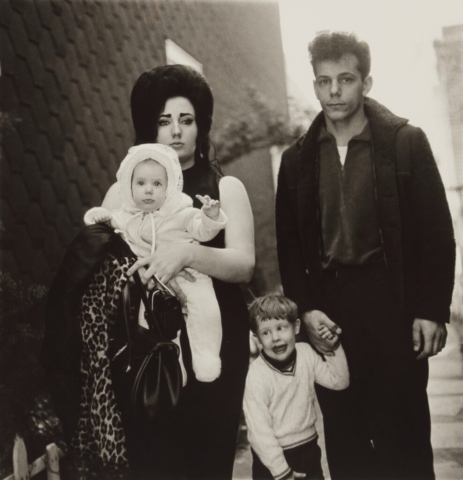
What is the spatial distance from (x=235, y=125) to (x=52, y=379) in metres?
1.10

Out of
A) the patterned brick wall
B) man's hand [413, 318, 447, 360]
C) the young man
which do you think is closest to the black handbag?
the young man

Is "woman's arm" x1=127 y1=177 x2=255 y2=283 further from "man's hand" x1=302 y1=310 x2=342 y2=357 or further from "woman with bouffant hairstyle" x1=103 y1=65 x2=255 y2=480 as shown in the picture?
"man's hand" x1=302 y1=310 x2=342 y2=357

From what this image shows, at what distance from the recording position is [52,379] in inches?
85.4

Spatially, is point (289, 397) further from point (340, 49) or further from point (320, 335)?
point (340, 49)

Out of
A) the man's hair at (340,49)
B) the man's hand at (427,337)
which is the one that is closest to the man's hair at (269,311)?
the man's hand at (427,337)

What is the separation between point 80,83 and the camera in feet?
8.36

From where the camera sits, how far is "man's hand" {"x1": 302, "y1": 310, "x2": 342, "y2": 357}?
2.15 meters

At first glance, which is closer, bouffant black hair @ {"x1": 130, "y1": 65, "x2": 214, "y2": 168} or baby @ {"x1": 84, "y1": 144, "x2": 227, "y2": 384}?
baby @ {"x1": 84, "y1": 144, "x2": 227, "y2": 384}

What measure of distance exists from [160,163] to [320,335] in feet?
2.54

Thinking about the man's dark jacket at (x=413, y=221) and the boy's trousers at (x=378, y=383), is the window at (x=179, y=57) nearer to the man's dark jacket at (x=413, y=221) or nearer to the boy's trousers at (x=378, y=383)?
the man's dark jacket at (x=413, y=221)

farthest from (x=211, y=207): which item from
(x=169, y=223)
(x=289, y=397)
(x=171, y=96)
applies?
(x=289, y=397)

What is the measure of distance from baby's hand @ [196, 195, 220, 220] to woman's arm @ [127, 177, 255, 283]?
126mm

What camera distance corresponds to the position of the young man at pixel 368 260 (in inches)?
81.7

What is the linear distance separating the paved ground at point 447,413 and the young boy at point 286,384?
7 cm
